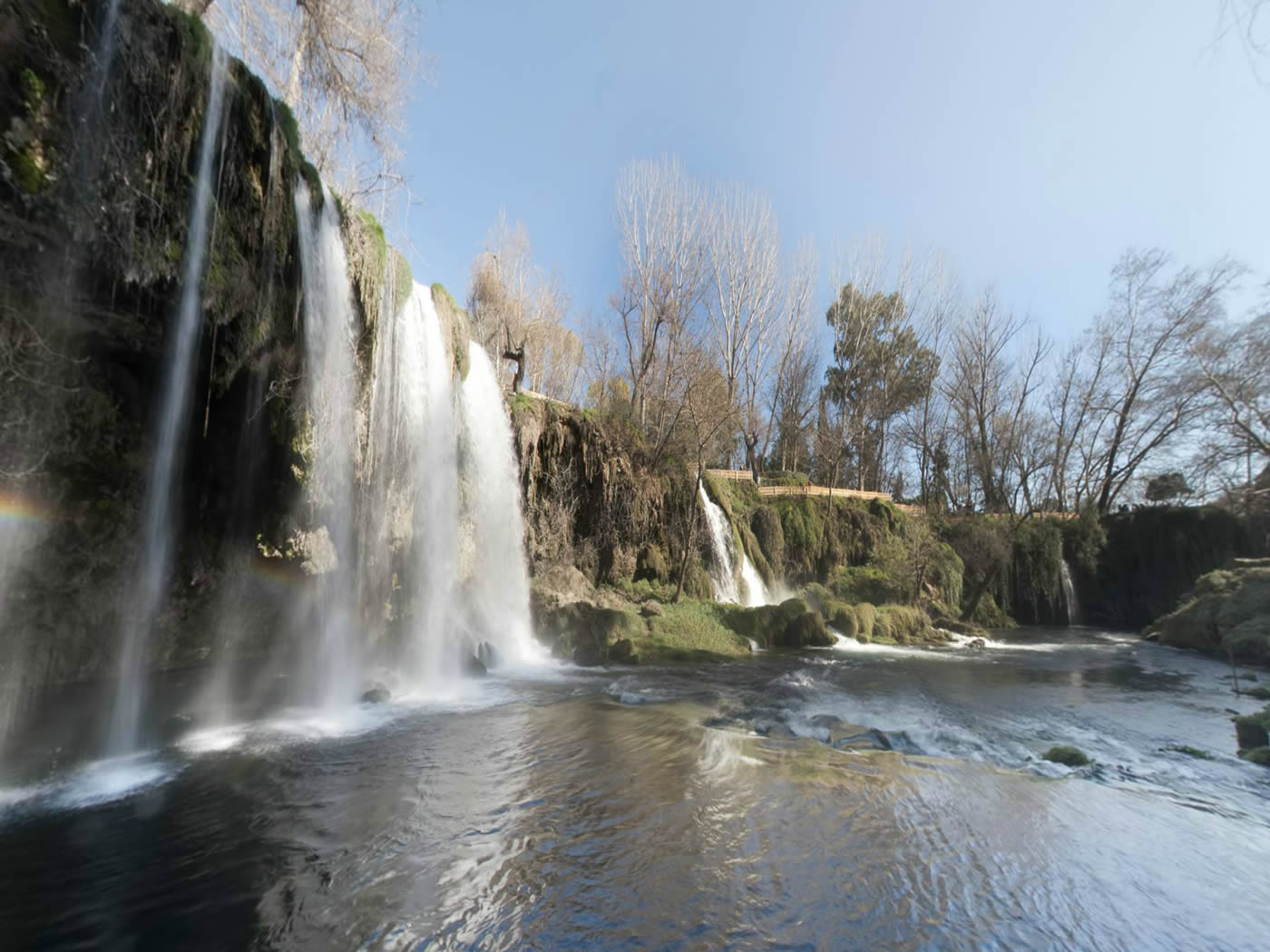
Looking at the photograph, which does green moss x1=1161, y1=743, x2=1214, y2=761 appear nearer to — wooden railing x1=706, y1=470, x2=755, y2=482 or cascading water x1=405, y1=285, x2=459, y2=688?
cascading water x1=405, y1=285, x2=459, y2=688

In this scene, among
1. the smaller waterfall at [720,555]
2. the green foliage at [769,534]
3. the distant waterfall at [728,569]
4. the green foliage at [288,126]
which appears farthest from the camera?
the green foliage at [769,534]

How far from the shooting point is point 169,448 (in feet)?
22.1

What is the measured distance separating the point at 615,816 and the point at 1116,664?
15.2 metres

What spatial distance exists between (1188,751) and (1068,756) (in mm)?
1959

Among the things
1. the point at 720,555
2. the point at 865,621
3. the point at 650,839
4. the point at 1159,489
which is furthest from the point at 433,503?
the point at 1159,489

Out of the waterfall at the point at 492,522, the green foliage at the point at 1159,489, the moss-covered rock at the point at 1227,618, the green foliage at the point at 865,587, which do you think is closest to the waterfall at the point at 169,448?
the waterfall at the point at 492,522

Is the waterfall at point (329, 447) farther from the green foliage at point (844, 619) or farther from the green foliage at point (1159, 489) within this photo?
the green foliage at point (1159, 489)

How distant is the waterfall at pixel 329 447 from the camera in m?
7.63

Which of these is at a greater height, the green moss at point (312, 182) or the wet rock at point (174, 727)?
the green moss at point (312, 182)

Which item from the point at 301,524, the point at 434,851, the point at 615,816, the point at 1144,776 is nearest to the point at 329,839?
the point at 434,851

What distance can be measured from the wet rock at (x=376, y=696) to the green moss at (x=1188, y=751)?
10531 millimetres

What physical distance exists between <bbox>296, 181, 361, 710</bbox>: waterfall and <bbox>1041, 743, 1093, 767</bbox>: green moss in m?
9.34

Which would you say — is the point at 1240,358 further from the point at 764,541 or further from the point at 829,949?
the point at 764,541

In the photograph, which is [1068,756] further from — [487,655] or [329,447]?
[329,447]
